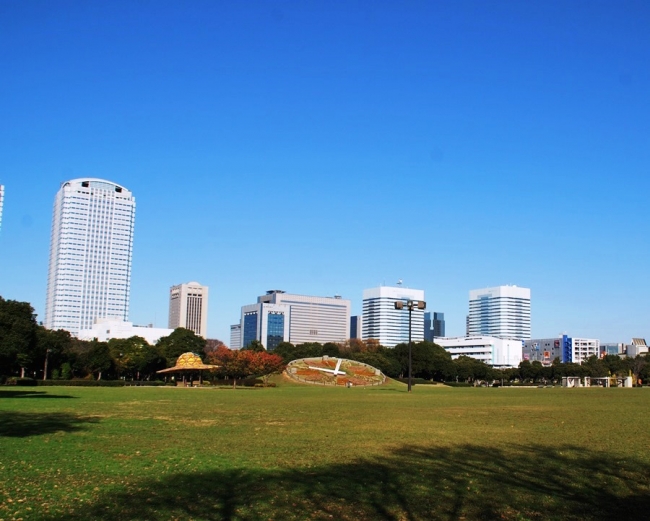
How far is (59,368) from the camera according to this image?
92.9 metres

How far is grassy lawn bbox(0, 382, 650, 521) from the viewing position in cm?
917

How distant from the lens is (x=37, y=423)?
21141 mm

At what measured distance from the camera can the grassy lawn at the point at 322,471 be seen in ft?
30.1

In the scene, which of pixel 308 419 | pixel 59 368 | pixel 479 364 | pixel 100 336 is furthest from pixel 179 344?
pixel 308 419

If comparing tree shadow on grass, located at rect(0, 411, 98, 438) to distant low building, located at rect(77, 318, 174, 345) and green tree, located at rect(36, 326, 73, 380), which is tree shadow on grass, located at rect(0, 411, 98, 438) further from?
distant low building, located at rect(77, 318, 174, 345)

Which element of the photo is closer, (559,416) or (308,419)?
(308,419)

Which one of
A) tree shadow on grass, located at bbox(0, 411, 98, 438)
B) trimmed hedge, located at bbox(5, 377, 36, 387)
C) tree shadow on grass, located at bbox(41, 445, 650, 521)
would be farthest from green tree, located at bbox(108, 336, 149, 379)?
tree shadow on grass, located at bbox(41, 445, 650, 521)

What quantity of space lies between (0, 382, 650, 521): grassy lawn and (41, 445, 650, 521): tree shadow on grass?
0.03 meters

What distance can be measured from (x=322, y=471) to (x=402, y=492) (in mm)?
2239

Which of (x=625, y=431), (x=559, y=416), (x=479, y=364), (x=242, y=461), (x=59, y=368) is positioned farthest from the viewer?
(x=479, y=364)

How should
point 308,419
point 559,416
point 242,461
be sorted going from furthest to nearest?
point 559,416 < point 308,419 < point 242,461

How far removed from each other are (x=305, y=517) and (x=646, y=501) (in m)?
5.21

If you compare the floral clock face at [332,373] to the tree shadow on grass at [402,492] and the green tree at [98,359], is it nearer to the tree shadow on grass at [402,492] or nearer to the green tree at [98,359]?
the green tree at [98,359]

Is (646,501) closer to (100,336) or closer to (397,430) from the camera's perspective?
(397,430)
